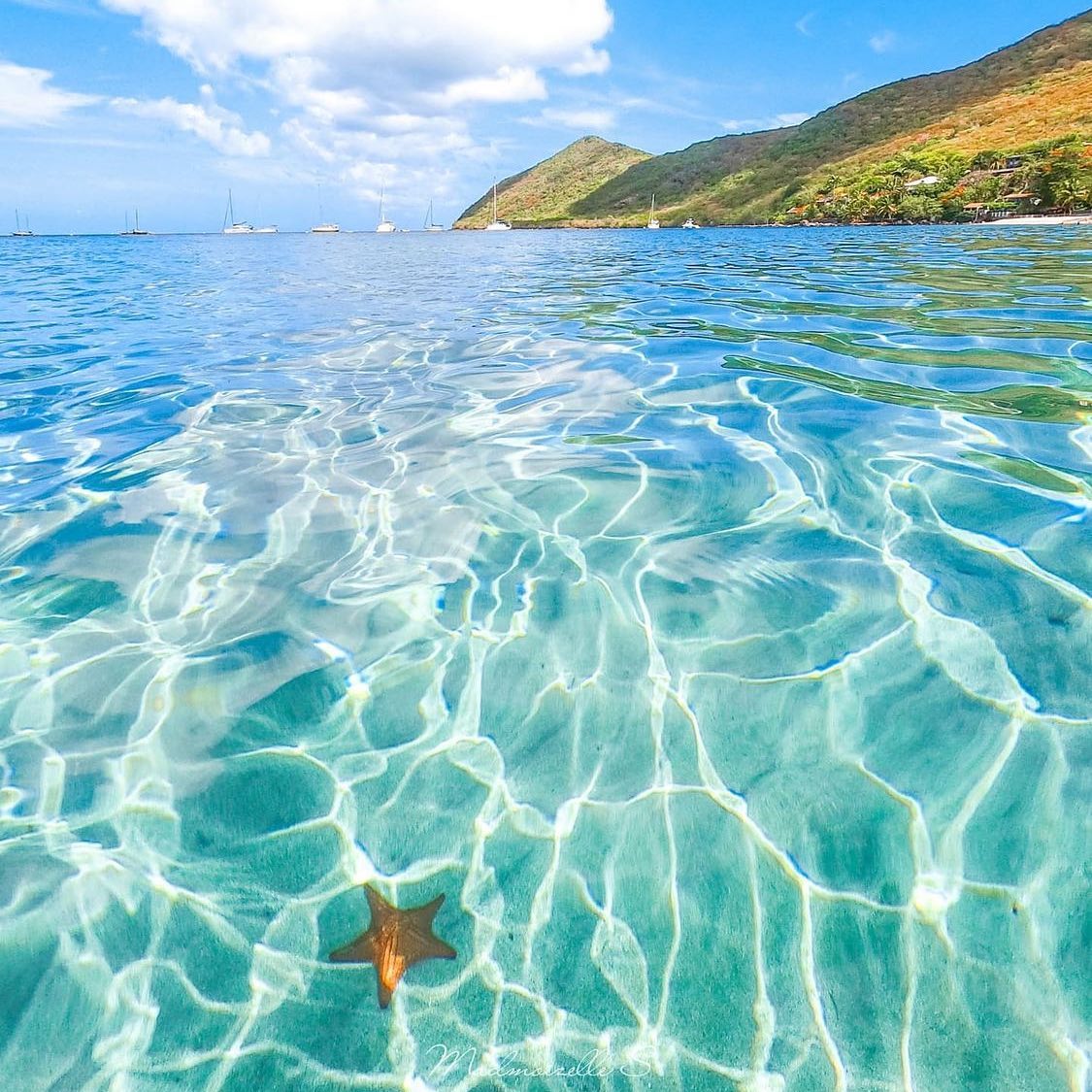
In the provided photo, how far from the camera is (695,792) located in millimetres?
1898

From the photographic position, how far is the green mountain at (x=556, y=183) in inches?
5079

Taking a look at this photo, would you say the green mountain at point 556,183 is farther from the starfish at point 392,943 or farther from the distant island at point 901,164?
the starfish at point 392,943

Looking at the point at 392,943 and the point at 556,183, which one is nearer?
the point at 392,943

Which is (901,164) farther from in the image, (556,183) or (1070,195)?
(556,183)

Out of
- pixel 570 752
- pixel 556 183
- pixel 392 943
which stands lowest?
pixel 392 943

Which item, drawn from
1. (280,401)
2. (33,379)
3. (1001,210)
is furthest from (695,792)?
(1001,210)

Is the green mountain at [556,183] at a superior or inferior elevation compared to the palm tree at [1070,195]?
superior

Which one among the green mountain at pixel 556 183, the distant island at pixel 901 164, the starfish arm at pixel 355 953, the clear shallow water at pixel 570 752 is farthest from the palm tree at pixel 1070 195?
the green mountain at pixel 556 183

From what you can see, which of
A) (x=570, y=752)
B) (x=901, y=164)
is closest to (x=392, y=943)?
(x=570, y=752)

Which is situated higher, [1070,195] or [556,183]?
[556,183]

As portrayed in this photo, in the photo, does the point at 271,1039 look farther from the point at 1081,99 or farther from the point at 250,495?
the point at 1081,99

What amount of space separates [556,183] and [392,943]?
175 m

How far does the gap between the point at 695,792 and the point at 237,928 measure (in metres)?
1.27

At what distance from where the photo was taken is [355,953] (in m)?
1.59
